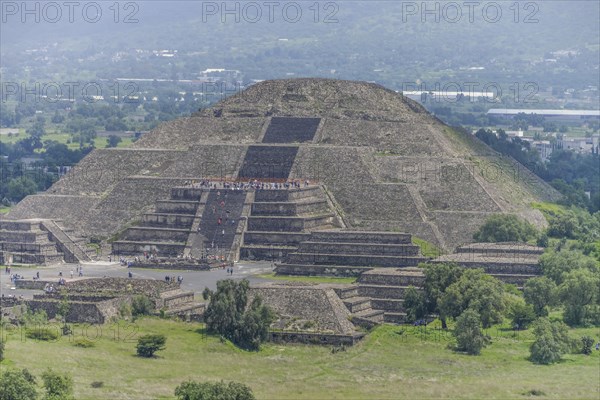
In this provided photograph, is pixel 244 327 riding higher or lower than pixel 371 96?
lower

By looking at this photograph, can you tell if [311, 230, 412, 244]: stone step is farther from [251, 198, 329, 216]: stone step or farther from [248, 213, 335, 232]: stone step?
[251, 198, 329, 216]: stone step

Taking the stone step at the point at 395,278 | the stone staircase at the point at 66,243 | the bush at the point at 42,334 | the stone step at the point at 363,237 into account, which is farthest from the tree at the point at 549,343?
the stone staircase at the point at 66,243

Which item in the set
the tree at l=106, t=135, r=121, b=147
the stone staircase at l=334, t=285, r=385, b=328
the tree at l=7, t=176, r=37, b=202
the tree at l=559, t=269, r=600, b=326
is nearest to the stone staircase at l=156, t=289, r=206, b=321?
the stone staircase at l=334, t=285, r=385, b=328

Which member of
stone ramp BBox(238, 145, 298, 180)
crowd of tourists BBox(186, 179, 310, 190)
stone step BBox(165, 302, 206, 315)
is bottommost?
stone step BBox(165, 302, 206, 315)

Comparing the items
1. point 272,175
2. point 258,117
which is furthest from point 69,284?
point 258,117

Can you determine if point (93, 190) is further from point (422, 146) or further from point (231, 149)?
point (422, 146)

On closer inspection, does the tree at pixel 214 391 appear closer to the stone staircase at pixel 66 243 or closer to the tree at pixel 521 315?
the tree at pixel 521 315
